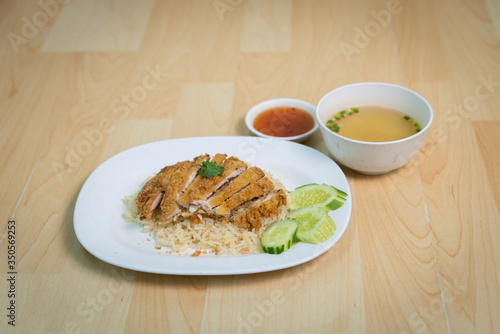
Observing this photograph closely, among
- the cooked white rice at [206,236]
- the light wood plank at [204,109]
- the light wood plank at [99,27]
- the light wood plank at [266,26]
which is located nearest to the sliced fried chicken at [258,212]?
the cooked white rice at [206,236]

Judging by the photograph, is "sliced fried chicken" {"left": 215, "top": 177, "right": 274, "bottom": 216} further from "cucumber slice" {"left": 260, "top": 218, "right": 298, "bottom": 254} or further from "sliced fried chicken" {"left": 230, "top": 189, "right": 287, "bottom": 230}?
"cucumber slice" {"left": 260, "top": 218, "right": 298, "bottom": 254}

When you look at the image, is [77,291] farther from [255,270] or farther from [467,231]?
[467,231]

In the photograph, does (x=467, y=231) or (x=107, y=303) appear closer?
(x=107, y=303)

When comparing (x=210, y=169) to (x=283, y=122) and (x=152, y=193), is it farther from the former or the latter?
(x=283, y=122)

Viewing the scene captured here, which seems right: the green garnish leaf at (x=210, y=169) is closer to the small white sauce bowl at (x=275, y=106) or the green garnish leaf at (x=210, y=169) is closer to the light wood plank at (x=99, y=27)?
the small white sauce bowl at (x=275, y=106)

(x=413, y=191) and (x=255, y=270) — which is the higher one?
(x=255, y=270)

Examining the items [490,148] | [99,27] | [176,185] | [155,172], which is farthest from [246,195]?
[99,27]

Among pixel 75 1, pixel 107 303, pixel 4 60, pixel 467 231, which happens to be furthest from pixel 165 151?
pixel 75 1
